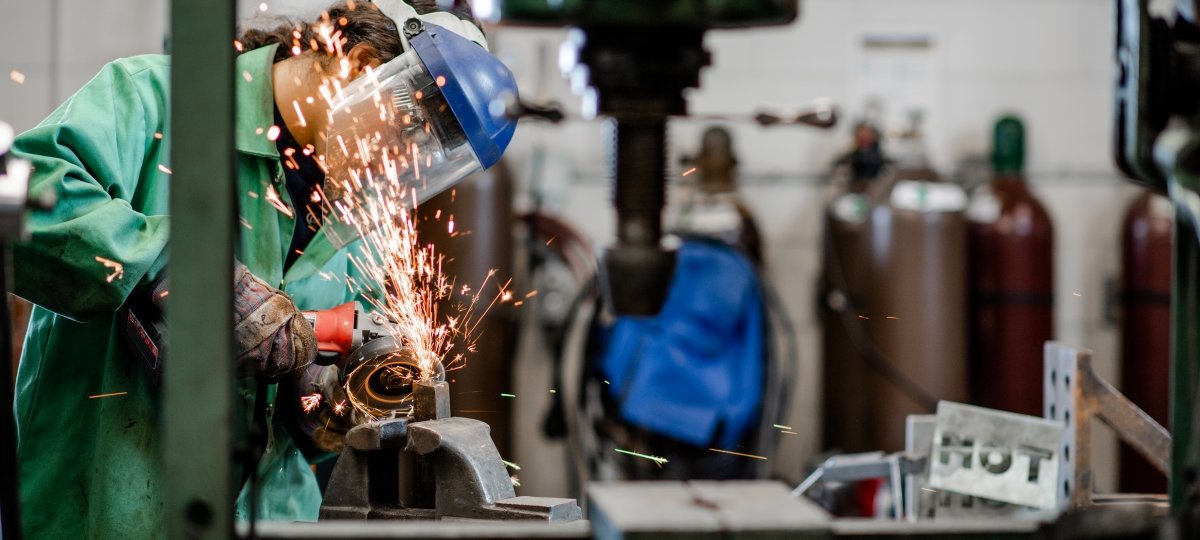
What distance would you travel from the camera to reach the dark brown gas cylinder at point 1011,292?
4176 mm

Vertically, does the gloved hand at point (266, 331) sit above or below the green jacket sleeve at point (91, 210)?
below

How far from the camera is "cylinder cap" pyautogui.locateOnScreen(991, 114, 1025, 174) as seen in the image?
4.45 m

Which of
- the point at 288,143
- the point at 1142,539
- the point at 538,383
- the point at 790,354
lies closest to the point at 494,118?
the point at 288,143

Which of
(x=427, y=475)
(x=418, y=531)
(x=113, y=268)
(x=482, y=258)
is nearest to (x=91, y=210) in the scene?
(x=113, y=268)

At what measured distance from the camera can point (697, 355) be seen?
3.98 m

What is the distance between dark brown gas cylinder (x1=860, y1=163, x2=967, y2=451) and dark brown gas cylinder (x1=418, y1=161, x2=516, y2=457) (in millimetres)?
1470

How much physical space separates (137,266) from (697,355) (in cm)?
278

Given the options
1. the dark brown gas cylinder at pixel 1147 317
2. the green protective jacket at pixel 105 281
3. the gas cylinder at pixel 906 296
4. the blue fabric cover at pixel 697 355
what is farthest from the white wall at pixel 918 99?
the green protective jacket at pixel 105 281

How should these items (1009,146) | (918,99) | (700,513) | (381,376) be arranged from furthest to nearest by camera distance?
(918,99) → (1009,146) → (381,376) → (700,513)

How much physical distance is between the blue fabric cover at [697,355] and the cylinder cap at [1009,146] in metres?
1.24

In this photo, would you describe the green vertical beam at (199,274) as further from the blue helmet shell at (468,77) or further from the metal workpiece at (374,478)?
the blue helmet shell at (468,77)

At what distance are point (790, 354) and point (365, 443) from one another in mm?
3093

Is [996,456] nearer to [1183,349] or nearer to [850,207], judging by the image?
[1183,349]

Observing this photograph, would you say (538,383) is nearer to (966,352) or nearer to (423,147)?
(966,352)
